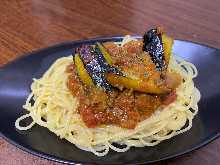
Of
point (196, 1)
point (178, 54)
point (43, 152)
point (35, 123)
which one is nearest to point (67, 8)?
point (196, 1)

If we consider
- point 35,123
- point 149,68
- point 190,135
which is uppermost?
point 149,68

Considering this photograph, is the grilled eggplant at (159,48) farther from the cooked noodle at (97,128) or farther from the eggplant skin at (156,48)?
the cooked noodle at (97,128)

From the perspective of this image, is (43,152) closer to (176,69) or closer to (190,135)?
(190,135)

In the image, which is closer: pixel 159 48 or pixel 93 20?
pixel 159 48

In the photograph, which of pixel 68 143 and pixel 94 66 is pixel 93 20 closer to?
pixel 94 66

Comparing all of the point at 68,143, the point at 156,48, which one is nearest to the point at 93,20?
the point at 156,48

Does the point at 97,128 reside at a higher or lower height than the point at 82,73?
lower
